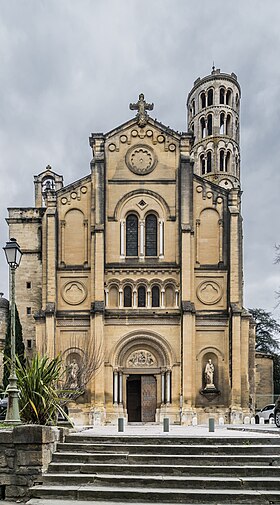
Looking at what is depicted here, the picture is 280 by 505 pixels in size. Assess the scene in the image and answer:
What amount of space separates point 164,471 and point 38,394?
3145 millimetres

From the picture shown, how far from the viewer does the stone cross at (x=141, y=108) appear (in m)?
42.6

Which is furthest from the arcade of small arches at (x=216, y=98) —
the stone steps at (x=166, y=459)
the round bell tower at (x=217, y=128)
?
the stone steps at (x=166, y=459)

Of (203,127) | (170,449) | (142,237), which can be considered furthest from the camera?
(203,127)

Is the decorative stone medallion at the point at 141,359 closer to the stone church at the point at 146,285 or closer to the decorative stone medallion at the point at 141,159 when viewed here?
the stone church at the point at 146,285

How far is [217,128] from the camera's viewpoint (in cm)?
5947

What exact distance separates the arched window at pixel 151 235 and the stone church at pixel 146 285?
0.06 m

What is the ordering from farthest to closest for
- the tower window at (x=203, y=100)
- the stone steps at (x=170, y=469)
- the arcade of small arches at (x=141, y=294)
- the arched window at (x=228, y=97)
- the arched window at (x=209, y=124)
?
the tower window at (x=203, y=100)
the arched window at (x=228, y=97)
the arched window at (x=209, y=124)
the arcade of small arches at (x=141, y=294)
the stone steps at (x=170, y=469)

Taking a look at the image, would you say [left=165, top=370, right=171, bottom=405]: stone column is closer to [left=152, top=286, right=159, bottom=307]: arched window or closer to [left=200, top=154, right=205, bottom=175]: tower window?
[left=152, top=286, right=159, bottom=307]: arched window

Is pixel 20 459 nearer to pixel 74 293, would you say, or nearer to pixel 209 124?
pixel 74 293

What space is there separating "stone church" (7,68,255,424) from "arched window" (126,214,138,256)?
0.21 feet

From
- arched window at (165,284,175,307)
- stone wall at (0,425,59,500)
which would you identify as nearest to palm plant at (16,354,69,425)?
stone wall at (0,425,59,500)

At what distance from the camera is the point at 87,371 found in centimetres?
3834

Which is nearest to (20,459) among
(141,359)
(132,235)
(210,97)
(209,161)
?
(141,359)

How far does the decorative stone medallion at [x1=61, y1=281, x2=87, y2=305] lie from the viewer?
41062 millimetres
